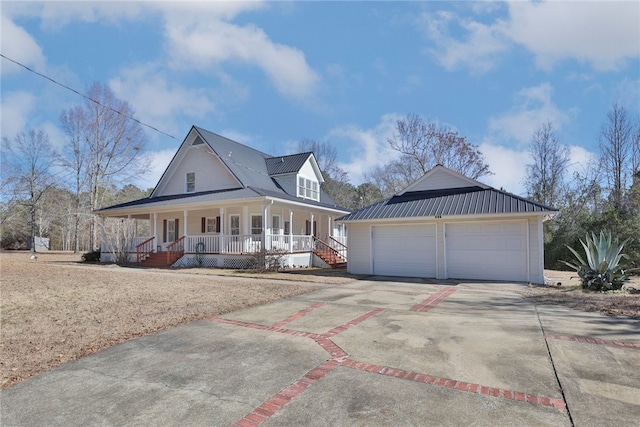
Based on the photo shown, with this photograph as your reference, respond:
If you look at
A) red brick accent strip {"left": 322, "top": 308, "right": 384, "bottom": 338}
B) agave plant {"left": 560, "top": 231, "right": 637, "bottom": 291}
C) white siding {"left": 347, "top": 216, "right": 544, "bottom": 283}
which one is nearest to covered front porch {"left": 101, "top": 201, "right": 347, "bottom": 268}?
white siding {"left": 347, "top": 216, "right": 544, "bottom": 283}

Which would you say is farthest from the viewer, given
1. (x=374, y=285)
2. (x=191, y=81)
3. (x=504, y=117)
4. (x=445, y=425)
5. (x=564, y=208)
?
(x=504, y=117)

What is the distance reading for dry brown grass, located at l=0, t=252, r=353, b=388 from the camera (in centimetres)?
498

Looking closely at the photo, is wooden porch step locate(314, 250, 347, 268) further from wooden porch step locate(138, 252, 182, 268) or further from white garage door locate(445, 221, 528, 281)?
wooden porch step locate(138, 252, 182, 268)

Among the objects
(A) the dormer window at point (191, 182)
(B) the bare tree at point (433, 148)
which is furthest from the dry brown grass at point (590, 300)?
(B) the bare tree at point (433, 148)

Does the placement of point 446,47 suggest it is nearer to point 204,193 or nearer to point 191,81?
point 191,81

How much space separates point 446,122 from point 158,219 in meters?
26.9

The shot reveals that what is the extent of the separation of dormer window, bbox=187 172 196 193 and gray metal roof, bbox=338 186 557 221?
11767 millimetres

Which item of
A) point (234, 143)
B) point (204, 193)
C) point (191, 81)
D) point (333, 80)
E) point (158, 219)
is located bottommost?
point (158, 219)

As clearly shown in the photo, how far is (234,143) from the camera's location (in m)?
23.9

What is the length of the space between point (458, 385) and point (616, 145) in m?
31.5

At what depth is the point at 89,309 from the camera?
24.6 feet

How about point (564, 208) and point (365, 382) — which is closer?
point (365, 382)

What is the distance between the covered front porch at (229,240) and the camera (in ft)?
59.4

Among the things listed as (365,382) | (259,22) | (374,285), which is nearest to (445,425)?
(365,382)
